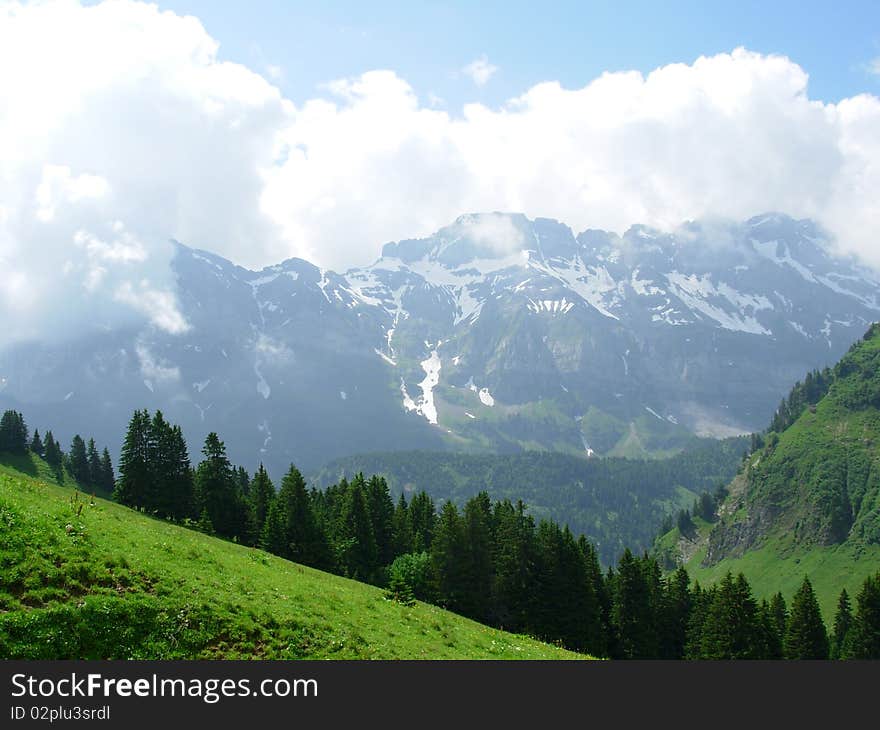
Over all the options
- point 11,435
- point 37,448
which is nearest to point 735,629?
point 11,435

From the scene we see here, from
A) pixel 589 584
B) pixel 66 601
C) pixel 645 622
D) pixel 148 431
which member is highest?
pixel 148 431

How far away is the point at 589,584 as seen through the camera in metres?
71.2

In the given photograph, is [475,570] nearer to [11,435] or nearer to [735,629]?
[735,629]

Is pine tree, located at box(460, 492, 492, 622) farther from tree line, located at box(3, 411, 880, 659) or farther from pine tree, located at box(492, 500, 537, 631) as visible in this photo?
pine tree, located at box(492, 500, 537, 631)

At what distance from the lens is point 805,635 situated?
8019 cm

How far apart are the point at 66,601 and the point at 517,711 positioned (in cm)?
1516

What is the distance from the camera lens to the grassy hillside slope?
802 inches

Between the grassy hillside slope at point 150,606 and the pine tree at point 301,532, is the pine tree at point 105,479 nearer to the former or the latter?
the pine tree at point 301,532

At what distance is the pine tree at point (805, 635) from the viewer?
79500mm

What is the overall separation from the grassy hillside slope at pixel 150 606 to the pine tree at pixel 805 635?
6674 cm

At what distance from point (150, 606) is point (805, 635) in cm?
8437

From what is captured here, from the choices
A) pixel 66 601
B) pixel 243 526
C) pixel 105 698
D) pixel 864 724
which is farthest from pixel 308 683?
pixel 243 526

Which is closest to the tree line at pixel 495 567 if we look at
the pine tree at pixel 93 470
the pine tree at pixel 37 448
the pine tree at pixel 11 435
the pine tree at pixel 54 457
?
the pine tree at pixel 11 435

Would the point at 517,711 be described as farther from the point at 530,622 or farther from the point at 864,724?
the point at 530,622
